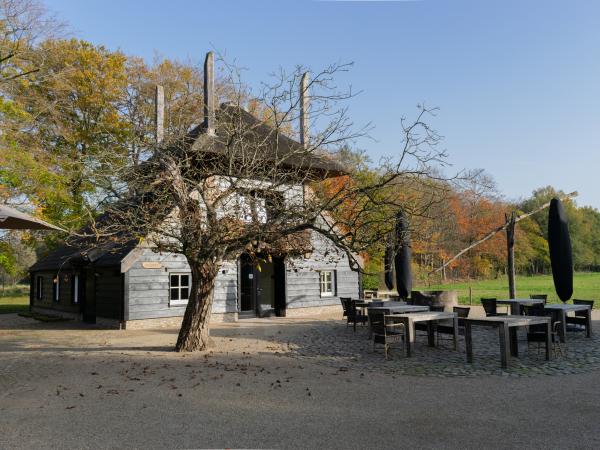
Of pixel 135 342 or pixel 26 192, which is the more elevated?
pixel 26 192

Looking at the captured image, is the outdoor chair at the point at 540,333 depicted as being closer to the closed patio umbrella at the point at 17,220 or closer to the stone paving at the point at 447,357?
the stone paving at the point at 447,357

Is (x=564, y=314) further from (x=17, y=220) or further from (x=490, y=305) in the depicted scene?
(x=17, y=220)

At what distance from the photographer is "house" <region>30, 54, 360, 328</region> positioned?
14.3m

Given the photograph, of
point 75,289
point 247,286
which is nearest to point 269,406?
point 247,286

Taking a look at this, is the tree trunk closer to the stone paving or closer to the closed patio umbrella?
the stone paving

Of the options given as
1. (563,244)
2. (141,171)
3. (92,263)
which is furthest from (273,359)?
(92,263)

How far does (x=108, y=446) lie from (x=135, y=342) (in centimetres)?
725

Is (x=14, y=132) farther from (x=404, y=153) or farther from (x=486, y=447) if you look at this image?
(x=486, y=447)

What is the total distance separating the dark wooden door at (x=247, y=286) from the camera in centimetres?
1723

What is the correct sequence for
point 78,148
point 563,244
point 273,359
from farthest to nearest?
1. point 78,148
2. point 563,244
3. point 273,359

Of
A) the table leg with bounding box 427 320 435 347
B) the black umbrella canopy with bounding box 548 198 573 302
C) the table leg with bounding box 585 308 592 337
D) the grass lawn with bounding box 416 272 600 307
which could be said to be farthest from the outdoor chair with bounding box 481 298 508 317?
the grass lawn with bounding box 416 272 600 307

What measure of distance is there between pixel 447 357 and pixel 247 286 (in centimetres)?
974

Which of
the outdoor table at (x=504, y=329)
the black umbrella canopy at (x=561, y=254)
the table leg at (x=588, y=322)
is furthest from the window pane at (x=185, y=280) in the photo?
the table leg at (x=588, y=322)

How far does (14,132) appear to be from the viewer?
18484mm
